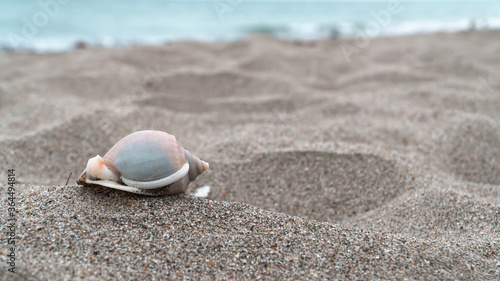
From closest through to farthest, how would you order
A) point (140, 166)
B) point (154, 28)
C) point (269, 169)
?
point (140, 166) → point (269, 169) → point (154, 28)

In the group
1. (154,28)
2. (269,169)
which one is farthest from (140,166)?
(154,28)

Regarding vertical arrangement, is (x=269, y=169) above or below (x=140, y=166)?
below

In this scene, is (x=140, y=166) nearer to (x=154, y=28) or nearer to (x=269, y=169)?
(x=269, y=169)

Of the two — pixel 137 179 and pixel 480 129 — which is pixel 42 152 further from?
pixel 480 129

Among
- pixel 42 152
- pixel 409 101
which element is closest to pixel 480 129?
pixel 409 101

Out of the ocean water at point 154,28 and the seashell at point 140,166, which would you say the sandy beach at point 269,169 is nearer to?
the seashell at point 140,166

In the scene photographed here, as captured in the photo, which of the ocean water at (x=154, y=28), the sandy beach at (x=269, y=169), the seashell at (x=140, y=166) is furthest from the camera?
the ocean water at (x=154, y=28)

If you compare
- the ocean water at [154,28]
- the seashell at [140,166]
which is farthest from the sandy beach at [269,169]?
the ocean water at [154,28]
